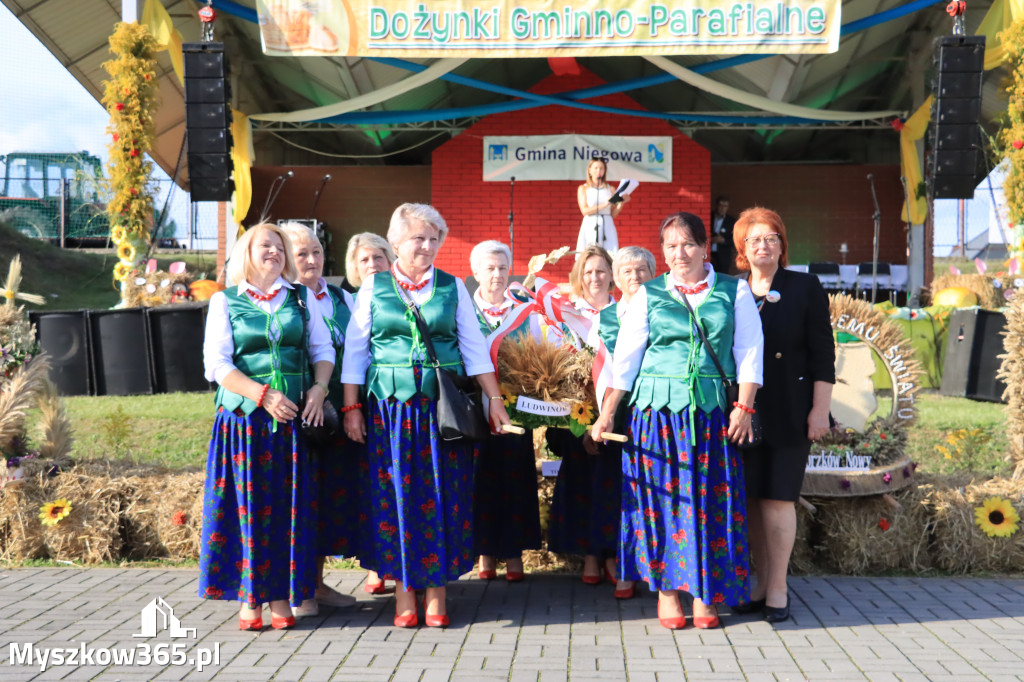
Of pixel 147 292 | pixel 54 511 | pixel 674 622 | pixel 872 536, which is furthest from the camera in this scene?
pixel 147 292

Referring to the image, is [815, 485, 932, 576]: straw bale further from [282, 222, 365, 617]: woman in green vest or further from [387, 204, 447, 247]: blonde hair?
[387, 204, 447, 247]: blonde hair

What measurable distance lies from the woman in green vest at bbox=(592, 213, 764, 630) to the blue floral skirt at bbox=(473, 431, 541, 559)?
73cm

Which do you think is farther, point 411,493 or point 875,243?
point 875,243

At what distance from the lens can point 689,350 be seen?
3.69 metres

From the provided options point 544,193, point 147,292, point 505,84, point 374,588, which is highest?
point 505,84

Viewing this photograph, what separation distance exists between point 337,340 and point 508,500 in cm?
107

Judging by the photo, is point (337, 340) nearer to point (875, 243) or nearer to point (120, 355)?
point (120, 355)

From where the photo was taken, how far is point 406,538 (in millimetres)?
3674

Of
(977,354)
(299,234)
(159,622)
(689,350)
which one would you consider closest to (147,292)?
(299,234)

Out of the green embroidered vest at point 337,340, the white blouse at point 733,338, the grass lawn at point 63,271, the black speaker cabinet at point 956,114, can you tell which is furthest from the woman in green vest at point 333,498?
the grass lawn at point 63,271

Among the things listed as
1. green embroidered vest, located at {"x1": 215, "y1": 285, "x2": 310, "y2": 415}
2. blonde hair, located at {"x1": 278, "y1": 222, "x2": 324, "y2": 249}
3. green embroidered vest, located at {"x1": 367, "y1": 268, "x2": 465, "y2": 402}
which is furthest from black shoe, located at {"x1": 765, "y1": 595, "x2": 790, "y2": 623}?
blonde hair, located at {"x1": 278, "y1": 222, "x2": 324, "y2": 249}

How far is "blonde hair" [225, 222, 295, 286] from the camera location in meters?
3.72

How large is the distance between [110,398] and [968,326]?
7.71 metres

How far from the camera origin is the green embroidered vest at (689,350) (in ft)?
12.1
